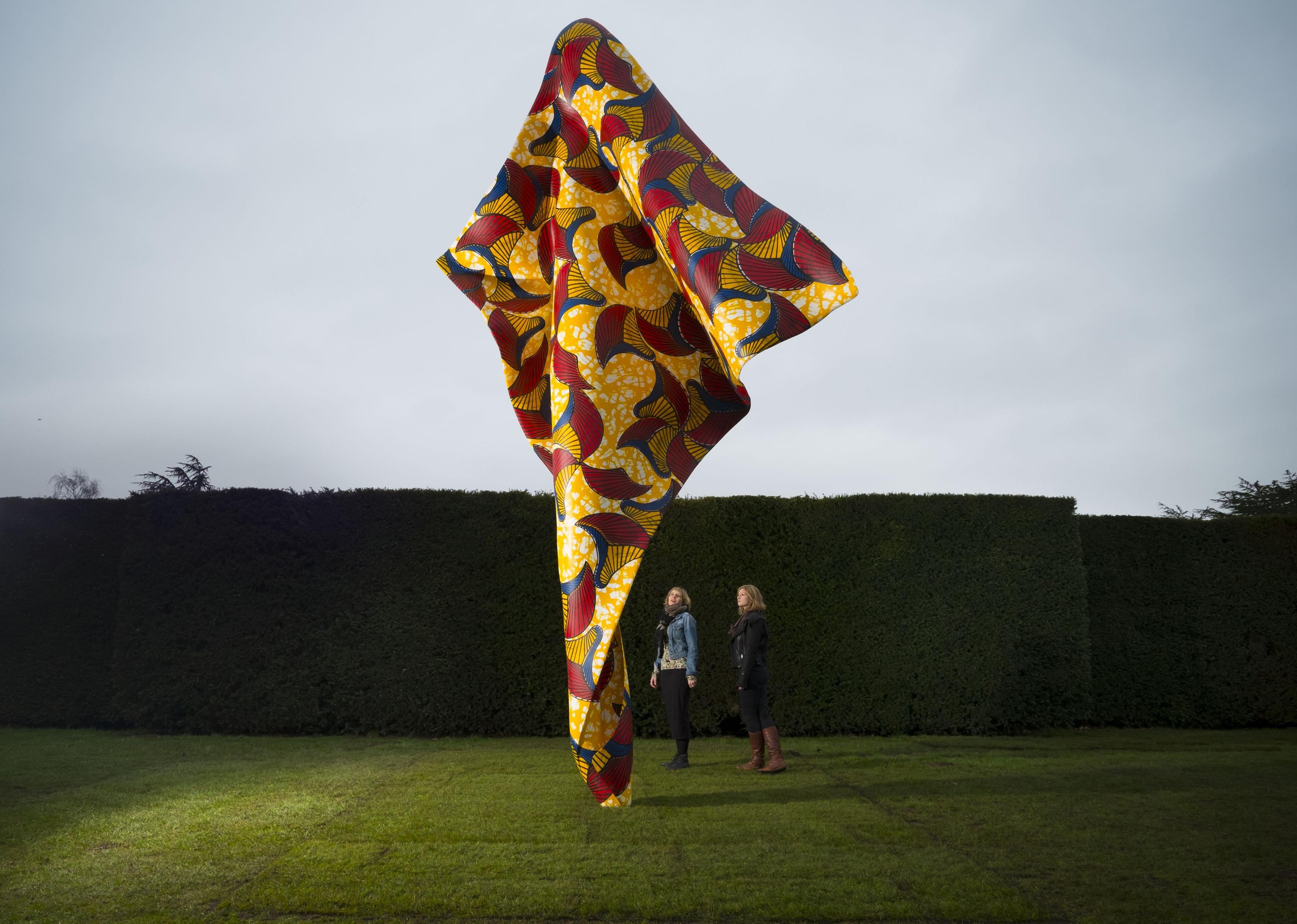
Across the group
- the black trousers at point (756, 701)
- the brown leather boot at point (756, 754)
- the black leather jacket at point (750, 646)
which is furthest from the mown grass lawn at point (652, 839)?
the black leather jacket at point (750, 646)

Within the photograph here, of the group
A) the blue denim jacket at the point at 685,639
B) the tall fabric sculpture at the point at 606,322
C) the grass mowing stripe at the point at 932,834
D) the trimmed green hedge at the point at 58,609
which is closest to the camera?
the grass mowing stripe at the point at 932,834

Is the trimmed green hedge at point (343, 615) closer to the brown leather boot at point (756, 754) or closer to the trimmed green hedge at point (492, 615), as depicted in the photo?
the trimmed green hedge at point (492, 615)

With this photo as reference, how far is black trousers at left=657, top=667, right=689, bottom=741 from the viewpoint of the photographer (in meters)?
7.30

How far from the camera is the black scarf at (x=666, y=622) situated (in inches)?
291

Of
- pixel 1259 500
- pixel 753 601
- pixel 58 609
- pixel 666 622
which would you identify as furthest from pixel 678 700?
pixel 1259 500

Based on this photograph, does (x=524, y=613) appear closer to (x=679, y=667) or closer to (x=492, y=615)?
(x=492, y=615)

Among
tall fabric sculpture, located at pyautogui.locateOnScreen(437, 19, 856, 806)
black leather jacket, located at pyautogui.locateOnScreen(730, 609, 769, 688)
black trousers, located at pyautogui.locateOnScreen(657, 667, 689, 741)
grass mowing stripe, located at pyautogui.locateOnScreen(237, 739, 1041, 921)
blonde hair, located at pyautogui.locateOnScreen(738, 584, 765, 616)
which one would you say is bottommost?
grass mowing stripe, located at pyautogui.locateOnScreen(237, 739, 1041, 921)

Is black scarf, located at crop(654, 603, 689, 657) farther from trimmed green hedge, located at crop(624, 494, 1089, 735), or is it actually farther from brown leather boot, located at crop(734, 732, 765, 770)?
trimmed green hedge, located at crop(624, 494, 1089, 735)

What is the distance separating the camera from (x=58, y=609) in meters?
10.3

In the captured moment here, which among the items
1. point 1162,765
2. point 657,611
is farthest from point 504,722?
point 1162,765

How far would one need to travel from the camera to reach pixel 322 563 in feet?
32.0

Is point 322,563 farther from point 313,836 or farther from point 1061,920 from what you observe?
point 1061,920

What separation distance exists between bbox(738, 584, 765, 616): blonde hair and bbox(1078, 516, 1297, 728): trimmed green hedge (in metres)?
5.81

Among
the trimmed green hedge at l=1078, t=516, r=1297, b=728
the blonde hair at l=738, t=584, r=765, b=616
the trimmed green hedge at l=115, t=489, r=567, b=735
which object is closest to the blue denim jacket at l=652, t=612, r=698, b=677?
the blonde hair at l=738, t=584, r=765, b=616
